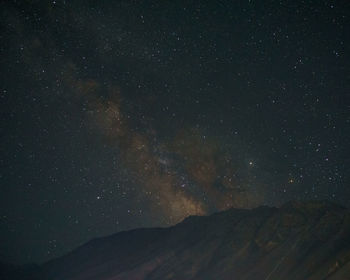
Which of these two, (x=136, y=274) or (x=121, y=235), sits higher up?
(x=121, y=235)

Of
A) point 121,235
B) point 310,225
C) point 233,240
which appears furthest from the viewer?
point 121,235

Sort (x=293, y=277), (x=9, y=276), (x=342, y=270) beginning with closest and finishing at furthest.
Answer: (x=342, y=270)
(x=293, y=277)
(x=9, y=276)

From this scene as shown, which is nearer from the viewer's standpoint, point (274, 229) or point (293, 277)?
point (293, 277)

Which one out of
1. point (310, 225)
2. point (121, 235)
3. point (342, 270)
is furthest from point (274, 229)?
point (121, 235)

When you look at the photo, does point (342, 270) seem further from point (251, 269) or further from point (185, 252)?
point (185, 252)

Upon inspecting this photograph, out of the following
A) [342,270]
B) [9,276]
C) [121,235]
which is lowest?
[342,270]

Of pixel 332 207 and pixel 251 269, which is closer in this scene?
pixel 251 269

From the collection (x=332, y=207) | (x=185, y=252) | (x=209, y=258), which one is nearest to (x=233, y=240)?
(x=209, y=258)

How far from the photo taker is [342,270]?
1212 inches

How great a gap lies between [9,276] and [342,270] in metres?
65.0

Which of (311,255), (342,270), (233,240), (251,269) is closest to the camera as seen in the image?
(342,270)

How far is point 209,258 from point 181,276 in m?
10.2

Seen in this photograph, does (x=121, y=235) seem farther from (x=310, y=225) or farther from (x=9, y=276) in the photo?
(x=310, y=225)

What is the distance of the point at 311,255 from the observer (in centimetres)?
4322
